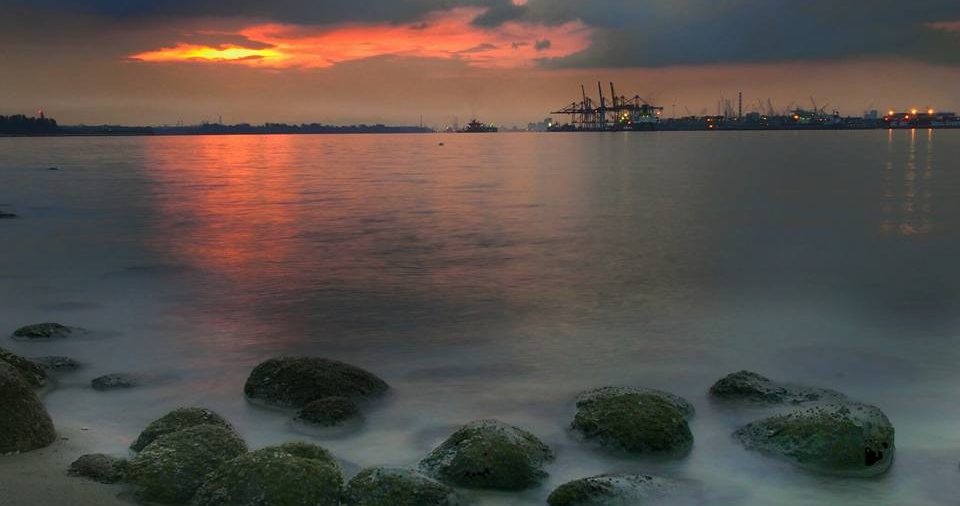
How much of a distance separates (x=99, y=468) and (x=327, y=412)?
80.8 inches

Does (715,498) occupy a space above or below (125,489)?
below

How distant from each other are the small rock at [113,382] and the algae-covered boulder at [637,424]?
4.86 metres

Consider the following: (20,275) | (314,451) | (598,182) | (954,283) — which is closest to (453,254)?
(20,275)

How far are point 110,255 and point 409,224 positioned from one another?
9.30m

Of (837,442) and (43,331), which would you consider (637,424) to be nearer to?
(837,442)

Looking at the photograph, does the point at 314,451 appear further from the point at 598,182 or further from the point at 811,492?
the point at 598,182

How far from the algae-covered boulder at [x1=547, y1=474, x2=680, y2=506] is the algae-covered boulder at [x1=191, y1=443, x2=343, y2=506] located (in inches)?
61.7

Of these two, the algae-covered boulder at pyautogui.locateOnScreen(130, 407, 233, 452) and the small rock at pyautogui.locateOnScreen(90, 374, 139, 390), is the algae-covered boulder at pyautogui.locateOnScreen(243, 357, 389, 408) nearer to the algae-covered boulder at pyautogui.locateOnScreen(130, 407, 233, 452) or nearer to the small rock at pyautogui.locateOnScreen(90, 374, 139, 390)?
the algae-covered boulder at pyautogui.locateOnScreen(130, 407, 233, 452)

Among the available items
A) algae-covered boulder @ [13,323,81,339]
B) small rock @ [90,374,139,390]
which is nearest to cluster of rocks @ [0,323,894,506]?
small rock @ [90,374,139,390]

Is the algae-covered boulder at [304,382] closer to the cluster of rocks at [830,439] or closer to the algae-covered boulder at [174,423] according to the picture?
the algae-covered boulder at [174,423]

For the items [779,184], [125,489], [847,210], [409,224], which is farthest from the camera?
[779,184]

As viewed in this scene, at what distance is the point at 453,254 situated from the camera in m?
19.4

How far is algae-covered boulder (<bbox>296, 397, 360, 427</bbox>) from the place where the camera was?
7.27 metres

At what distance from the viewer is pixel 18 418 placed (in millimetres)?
6113
